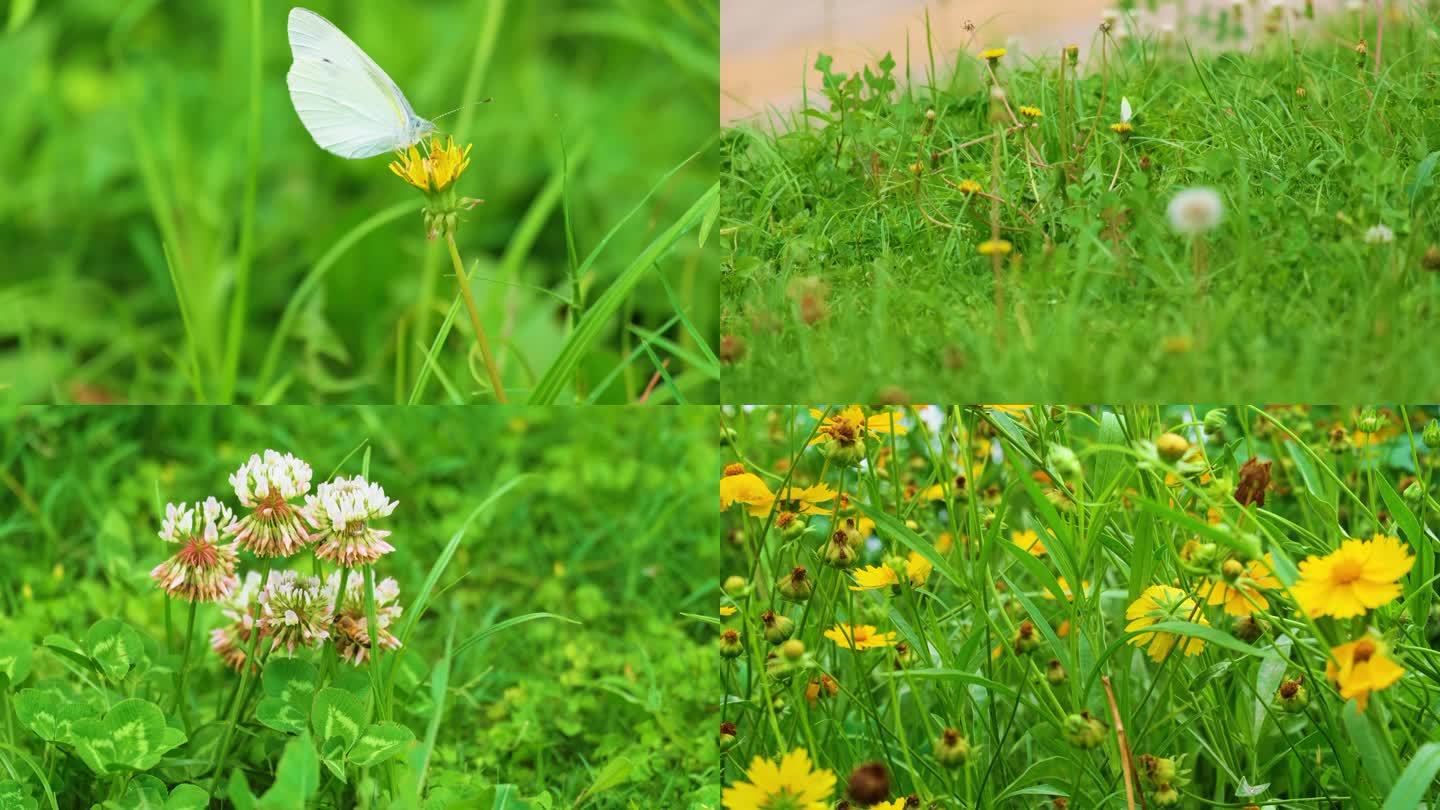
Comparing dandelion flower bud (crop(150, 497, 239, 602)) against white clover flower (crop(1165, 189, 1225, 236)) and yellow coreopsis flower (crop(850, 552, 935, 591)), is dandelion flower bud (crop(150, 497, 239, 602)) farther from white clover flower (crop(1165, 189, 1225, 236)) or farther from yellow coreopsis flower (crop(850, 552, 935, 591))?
white clover flower (crop(1165, 189, 1225, 236))

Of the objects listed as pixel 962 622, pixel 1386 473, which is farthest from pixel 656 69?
pixel 1386 473

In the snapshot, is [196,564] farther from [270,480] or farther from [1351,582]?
[1351,582]

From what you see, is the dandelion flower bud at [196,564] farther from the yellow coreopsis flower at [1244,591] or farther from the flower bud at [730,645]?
the yellow coreopsis flower at [1244,591]

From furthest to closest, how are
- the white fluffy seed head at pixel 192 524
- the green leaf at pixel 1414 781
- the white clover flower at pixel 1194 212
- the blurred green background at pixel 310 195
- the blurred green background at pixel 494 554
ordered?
the blurred green background at pixel 310 195 < the blurred green background at pixel 494 554 < the white clover flower at pixel 1194 212 < the white fluffy seed head at pixel 192 524 < the green leaf at pixel 1414 781

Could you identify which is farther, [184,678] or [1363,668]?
[184,678]

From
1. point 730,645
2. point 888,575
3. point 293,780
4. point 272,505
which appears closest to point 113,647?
point 272,505

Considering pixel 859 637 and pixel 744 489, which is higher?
pixel 744 489

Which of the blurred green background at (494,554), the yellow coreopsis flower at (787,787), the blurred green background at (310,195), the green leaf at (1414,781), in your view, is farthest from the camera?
the blurred green background at (310,195)

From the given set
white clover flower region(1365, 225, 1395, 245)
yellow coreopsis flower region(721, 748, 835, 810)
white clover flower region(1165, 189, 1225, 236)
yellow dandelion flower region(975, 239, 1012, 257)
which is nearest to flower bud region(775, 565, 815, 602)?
yellow coreopsis flower region(721, 748, 835, 810)

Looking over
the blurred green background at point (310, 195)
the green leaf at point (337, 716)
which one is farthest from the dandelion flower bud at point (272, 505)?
the blurred green background at point (310, 195)
